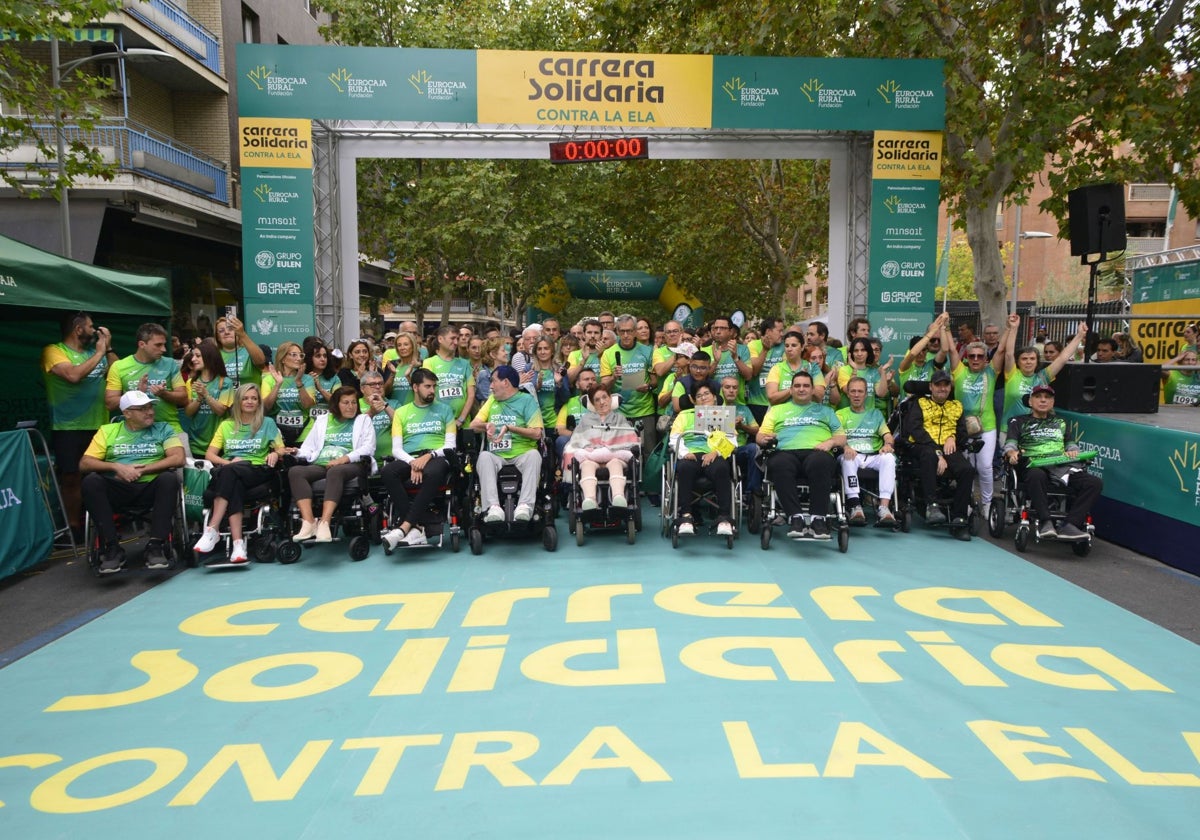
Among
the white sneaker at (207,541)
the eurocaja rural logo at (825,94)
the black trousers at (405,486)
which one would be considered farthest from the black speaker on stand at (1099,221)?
the white sneaker at (207,541)

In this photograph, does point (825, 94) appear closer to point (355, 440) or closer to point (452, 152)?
point (452, 152)

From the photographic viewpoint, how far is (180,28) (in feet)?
60.7

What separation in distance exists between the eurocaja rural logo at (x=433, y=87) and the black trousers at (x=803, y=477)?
628 centimetres

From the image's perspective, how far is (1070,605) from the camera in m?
5.58

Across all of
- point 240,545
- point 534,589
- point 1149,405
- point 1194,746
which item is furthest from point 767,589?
point 1149,405

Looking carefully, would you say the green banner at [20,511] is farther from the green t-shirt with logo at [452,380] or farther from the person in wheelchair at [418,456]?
the green t-shirt with logo at [452,380]

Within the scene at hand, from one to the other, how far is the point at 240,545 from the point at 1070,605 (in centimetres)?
588

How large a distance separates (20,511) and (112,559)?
0.98 metres

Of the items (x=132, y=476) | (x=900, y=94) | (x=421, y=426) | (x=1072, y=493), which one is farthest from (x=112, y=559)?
(x=900, y=94)

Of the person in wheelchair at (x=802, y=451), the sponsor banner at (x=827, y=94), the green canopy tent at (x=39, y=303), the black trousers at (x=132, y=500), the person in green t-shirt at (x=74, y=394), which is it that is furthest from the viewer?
the sponsor banner at (x=827, y=94)

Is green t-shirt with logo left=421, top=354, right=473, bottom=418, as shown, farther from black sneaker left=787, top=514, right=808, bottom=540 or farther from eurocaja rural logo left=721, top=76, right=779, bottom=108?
eurocaja rural logo left=721, top=76, right=779, bottom=108

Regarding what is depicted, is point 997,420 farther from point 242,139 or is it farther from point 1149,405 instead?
point 242,139

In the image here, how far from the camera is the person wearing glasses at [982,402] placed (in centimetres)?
745

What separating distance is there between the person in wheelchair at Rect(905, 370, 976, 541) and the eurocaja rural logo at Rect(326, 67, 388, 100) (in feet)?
23.5
